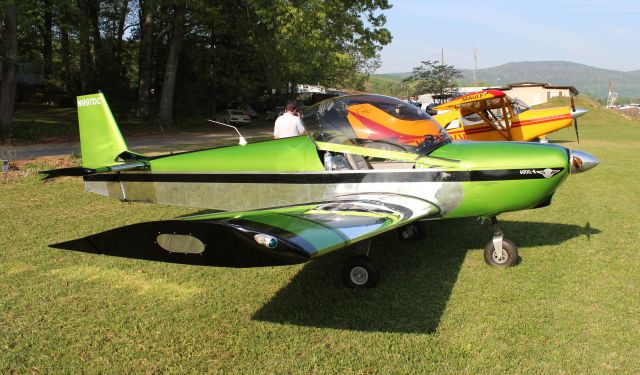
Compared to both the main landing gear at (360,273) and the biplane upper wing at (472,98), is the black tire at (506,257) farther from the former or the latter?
the biplane upper wing at (472,98)

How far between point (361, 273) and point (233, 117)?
30.1m

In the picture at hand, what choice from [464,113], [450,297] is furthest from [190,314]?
[464,113]

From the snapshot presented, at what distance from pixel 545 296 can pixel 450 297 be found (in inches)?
35.8

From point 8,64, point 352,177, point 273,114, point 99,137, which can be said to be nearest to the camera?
point 352,177

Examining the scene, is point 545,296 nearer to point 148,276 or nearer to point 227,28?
point 148,276

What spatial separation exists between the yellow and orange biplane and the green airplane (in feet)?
29.9

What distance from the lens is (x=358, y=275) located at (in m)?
4.61

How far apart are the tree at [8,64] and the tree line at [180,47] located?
0.04 m

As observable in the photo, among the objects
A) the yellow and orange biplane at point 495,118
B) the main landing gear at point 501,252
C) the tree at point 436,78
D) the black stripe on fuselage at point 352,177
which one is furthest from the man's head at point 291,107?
the tree at point 436,78

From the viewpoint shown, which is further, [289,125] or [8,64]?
[8,64]

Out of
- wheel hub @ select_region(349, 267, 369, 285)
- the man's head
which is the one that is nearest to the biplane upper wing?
the man's head

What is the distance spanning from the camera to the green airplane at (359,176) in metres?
4.55

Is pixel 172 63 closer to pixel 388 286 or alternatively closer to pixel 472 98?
pixel 472 98

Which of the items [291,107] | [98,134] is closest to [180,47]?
[291,107]
